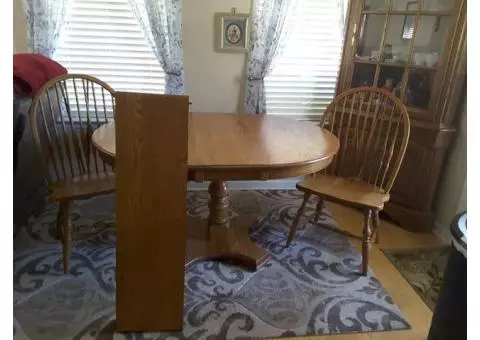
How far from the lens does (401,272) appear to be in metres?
2.33

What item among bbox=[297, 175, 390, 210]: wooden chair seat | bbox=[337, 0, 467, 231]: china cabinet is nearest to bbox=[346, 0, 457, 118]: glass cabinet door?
bbox=[337, 0, 467, 231]: china cabinet

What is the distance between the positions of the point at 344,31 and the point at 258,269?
1.78 metres

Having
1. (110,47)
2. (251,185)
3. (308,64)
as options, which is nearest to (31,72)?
(110,47)

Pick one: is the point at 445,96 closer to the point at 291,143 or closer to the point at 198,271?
the point at 291,143

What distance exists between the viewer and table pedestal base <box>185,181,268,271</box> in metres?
2.28

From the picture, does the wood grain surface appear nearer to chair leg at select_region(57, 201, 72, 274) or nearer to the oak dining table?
the oak dining table

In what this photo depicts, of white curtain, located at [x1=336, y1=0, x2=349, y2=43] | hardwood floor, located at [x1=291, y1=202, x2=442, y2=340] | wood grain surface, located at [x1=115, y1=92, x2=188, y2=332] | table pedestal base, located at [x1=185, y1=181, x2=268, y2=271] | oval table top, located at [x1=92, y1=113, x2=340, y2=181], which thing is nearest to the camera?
wood grain surface, located at [x1=115, y1=92, x2=188, y2=332]

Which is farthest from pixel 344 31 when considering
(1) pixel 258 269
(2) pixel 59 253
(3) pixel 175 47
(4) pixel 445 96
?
(2) pixel 59 253

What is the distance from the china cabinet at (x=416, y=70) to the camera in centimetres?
250

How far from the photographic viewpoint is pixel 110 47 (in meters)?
2.92

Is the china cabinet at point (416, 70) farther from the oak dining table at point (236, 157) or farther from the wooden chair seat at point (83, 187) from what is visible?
the wooden chair seat at point (83, 187)

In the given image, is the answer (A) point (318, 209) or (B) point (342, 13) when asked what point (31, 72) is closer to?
(A) point (318, 209)

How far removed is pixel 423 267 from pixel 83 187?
1931 mm

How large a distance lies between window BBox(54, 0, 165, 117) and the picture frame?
0.49 meters
